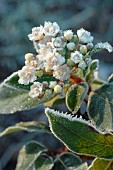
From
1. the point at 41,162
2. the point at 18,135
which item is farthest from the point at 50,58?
the point at 18,135

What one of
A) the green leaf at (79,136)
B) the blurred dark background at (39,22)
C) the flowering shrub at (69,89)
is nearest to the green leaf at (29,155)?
the flowering shrub at (69,89)

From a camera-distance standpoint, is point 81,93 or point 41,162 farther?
point 41,162

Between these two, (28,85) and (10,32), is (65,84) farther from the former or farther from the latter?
(10,32)

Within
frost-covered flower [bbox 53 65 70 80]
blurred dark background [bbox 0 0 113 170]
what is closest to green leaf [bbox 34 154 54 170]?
frost-covered flower [bbox 53 65 70 80]

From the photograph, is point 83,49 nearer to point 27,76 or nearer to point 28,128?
point 27,76

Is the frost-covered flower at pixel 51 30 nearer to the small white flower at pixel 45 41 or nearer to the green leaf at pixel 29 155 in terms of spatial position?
the small white flower at pixel 45 41

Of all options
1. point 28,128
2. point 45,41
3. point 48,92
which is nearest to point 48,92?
point 48,92
